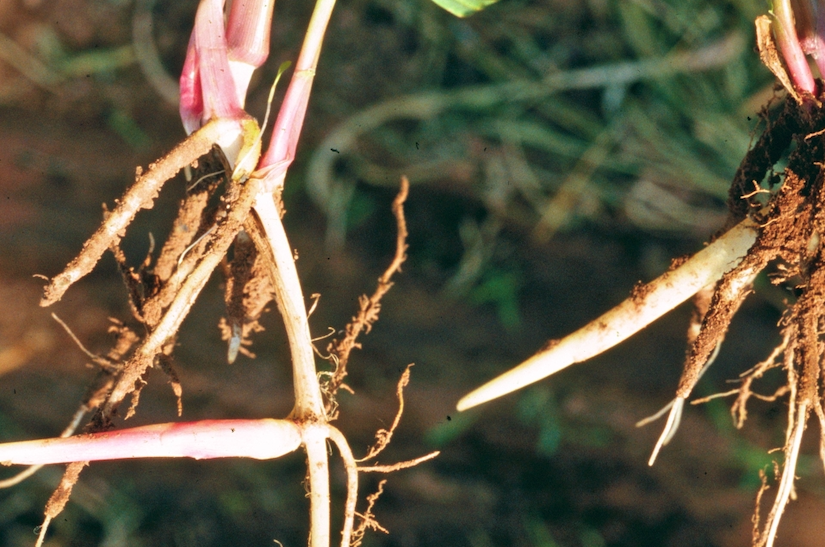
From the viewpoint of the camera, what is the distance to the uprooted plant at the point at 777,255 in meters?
0.75

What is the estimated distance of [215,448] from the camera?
778mm

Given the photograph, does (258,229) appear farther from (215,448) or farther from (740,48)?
(740,48)

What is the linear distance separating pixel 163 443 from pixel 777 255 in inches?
35.8

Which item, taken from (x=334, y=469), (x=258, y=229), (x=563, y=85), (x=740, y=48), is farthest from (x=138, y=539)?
(x=740, y=48)

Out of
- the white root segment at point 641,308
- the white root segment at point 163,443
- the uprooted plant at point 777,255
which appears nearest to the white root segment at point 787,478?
the uprooted plant at point 777,255

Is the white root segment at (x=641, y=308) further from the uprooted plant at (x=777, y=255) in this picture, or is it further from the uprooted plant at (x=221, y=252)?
the uprooted plant at (x=221, y=252)

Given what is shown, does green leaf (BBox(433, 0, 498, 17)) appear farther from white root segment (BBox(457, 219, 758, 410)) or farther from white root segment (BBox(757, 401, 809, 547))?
white root segment (BBox(757, 401, 809, 547))

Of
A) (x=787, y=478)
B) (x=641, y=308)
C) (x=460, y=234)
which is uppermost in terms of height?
(x=460, y=234)

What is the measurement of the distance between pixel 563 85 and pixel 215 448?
1048 mm

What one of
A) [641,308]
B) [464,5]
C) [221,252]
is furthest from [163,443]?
[464,5]

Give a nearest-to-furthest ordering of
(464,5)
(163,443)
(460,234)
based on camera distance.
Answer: (163,443)
(464,5)
(460,234)

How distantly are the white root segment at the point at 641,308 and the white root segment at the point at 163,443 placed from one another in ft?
1.05

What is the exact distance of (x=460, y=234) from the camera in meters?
1.23

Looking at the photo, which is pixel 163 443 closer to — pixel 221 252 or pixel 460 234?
pixel 221 252
